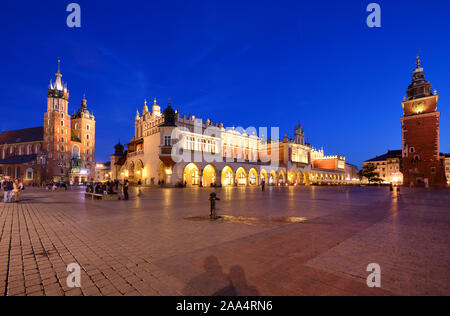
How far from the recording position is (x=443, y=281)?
347 cm

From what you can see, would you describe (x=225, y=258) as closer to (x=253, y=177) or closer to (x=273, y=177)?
(x=253, y=177)

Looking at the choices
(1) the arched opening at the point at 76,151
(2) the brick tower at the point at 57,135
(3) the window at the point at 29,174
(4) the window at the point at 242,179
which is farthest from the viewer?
(1) the arched opening at the point at 76,151

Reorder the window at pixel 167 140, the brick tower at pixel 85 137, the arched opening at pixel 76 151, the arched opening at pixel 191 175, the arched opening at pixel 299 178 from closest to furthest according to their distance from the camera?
the window at pixel 167 140 → the arched opening at pixel 191 175 → the arched opening at pixel 299 178 → the arched opening at pixel 76 151 → the brick tower at pixel 85 137

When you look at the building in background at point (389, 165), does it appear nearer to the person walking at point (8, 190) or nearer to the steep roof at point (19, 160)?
the person walking at point (8, 190)

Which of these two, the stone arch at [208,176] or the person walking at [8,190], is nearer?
the person walking at [8,190]

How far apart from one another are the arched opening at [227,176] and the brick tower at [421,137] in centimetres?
3571

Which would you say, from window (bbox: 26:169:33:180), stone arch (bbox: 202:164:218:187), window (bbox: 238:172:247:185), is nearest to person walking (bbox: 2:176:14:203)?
stone arch (bbox: 202:164:218:187)

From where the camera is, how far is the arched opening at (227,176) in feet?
146

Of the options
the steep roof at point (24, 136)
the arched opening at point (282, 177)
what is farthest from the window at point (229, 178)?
the steep roof at point (24, 136)

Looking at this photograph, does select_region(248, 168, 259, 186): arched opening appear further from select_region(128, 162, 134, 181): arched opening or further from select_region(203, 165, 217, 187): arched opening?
select_region(128, 162, 134, 181): arched opening

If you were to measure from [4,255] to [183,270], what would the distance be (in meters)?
4.20

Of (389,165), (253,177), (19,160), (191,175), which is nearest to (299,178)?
(253,177)

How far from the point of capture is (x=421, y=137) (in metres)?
45.1

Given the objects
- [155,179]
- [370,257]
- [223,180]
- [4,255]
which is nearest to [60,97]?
[155,179]
